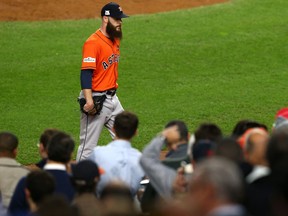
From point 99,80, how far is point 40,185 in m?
4.53

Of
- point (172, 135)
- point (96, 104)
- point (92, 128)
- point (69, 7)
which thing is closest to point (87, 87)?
point (96, 104)

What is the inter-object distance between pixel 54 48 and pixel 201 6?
15.5 feet

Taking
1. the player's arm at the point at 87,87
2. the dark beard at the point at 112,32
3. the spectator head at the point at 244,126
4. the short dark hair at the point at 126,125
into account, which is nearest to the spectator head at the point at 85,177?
the short dark hair at the point at 126,125

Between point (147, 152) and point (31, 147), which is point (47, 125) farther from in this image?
point (147, 152)

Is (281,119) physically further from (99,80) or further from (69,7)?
(69,7)

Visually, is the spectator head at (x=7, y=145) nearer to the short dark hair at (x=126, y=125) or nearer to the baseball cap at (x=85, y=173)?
the short dark hair at (x=126, y=125)

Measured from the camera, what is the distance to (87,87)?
10.3 m

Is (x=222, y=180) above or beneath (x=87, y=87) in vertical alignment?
beneath

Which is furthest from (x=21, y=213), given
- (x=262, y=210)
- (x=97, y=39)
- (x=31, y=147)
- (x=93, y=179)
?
(x=31, y=147)

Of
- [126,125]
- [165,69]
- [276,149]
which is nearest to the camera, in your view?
[276,149]

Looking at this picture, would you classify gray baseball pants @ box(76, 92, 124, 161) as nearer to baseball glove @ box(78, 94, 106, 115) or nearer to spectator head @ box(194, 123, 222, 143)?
baseball glove @ box(78, 94, 106, 115)

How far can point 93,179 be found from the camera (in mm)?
6379

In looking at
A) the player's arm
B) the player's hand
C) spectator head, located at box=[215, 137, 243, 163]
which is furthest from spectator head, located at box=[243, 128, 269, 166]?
the player's arm

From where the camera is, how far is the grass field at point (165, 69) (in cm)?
1380
